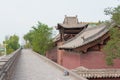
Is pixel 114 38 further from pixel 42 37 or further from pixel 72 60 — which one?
pixel 42 37

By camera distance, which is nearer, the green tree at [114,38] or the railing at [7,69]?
the railing at [7,69]

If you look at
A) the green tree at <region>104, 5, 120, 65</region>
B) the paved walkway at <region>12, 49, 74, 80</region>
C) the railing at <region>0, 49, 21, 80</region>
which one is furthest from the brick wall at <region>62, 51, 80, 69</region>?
the green tree at <region>104, 5, 120, 65</region>

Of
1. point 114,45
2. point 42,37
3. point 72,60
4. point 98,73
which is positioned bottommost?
point 98,73

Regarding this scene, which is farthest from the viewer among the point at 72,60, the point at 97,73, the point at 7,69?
the point at 72,60

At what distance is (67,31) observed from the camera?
31.8m

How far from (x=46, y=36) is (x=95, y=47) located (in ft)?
96.1

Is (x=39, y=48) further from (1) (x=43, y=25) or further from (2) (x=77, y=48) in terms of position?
(2) (x=77, y=48)

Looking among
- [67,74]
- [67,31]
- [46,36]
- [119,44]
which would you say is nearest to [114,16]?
[119,44]

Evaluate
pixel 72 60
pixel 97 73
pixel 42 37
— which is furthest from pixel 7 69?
pixel 42 37

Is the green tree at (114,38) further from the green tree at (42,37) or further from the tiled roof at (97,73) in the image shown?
the green tree at (42,37)

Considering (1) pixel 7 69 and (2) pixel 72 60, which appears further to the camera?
(2) pixel 72 60

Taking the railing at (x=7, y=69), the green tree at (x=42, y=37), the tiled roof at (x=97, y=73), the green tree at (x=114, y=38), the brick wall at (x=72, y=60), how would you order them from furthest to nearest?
the green tree at (x=42, y=37)
the brick wall at (x=72, y=60)
the tiled roof at (x=97, y=73)
the green tree at (x=114, y=38)
the railing at (x=7, y=69)

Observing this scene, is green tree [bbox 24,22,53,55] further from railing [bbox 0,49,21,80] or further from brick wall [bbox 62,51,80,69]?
railing [bbox 0,49,21,80]

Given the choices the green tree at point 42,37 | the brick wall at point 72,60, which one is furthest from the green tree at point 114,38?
the green tree at point 42,37
